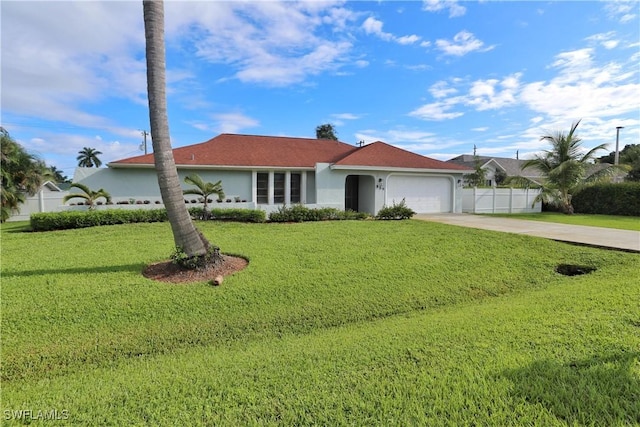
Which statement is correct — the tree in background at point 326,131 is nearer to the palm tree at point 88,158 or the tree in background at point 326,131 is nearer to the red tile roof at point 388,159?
the red tile roof at point 388,159

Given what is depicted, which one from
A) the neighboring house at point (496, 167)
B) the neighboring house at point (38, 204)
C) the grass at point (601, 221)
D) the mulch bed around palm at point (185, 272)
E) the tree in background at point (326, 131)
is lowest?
the mulch bed around palm at point (185, 272)

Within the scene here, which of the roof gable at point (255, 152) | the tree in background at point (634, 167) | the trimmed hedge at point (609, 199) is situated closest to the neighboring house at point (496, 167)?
the tree in background at point (634, 167)

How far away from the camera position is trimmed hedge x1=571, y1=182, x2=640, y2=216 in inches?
774

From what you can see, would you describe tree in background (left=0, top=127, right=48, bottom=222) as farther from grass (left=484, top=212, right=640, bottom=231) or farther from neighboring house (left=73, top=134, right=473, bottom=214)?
grass (left=484, top=212, right=640, bottom=231)

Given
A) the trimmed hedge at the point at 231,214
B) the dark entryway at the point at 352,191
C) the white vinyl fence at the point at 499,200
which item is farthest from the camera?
the white vinyl fence at the point at 499,200

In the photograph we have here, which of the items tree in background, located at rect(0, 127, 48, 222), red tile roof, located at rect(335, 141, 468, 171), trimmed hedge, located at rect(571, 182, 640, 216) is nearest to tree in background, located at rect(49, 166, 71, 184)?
tree in background, located at rect(0, 127, 48, 222)

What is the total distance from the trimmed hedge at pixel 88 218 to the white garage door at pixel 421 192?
483 inches

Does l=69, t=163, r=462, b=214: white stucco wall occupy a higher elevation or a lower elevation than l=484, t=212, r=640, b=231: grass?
higher

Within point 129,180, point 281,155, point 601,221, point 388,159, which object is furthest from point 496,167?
point 129,180

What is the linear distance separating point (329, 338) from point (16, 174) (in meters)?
17.5

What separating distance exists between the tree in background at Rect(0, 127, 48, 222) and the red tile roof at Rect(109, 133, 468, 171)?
12.0ft

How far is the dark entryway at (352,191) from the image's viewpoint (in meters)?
20.3

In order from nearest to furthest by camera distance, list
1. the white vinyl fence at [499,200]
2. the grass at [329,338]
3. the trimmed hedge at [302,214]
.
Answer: the grass at [329,338] < the trimmed hedge at [302,214] < the white vinyl fence at [499,200]

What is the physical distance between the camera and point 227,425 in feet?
8.03
